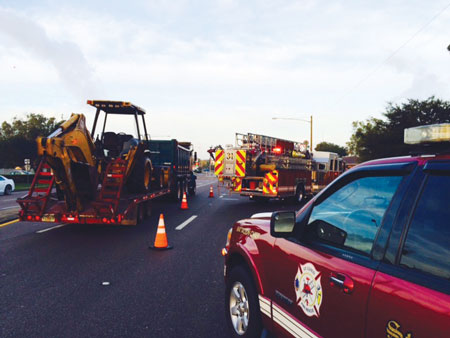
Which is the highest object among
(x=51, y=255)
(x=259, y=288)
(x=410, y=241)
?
(x=410, y=241)

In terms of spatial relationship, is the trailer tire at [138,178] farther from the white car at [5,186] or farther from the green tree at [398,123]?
the green tree at [398,123]

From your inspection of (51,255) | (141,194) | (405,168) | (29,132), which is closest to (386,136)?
(141,194)

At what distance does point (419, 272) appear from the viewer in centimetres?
177

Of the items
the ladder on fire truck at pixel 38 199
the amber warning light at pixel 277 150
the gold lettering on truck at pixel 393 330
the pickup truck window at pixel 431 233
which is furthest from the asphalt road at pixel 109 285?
the amber warning light at pixel 277 150

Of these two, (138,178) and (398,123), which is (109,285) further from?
(398,123)

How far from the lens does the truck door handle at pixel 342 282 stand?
6.80ft

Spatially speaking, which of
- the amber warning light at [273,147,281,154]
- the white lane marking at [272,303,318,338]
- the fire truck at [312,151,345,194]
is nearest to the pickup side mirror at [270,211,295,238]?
the white lane marking at [272,303,318,338]

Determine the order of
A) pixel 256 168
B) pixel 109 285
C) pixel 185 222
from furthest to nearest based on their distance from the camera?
pixel 256 168 → pixel 185 222 → pixel 109 285

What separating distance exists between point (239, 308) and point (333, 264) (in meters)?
1.59

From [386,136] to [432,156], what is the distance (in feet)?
115

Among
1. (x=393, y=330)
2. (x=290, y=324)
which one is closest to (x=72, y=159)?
(x=290, y=324)

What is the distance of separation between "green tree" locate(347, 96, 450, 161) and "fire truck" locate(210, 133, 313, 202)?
19.4 meters

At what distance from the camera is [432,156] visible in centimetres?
199

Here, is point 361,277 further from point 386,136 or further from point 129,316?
point 386,136
